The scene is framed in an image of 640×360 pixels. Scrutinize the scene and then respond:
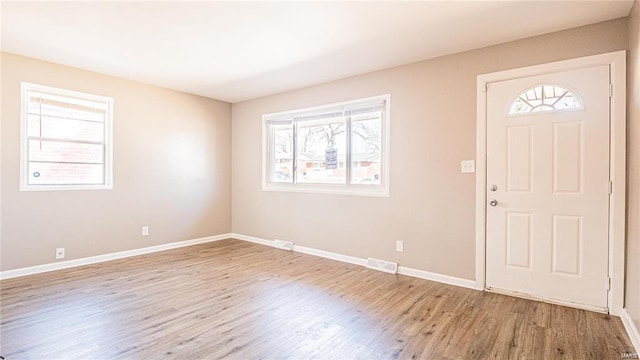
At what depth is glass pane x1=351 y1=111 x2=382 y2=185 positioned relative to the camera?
4.06 m

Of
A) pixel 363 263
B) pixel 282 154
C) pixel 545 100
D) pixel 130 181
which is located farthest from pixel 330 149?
pixel 130 181

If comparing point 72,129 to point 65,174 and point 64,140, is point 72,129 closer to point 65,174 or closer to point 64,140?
point 64,140

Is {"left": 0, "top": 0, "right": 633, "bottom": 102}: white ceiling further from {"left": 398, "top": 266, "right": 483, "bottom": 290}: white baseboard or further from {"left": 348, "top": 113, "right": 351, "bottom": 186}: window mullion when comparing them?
{"left": 398, "top": 266, "right": 483, "bottom": 290}: white baseboard

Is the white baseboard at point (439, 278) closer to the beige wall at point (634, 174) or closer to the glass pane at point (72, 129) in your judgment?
the beige wall at point (634, 174)

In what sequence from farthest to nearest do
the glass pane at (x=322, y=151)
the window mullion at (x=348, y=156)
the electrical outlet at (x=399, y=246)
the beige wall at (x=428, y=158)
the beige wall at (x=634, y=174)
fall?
1. the glass pane at (x=322, y=151)
2. the window mullion at (x=348, y=156)
3. the electrical outlet at (x=399, y=246)
4. the beige wall at (x=428, y=158)
5. the beige wall at (x=634, y=174)

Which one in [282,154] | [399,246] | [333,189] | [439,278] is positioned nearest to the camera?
[439,278]

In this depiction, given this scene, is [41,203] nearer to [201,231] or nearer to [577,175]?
[201,231]

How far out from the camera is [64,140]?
393cm

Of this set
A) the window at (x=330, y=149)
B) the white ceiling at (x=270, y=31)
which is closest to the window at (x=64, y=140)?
the white ceiling at (x=270, y=31)

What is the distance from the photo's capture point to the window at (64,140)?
143 inches

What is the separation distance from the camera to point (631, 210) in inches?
96.7

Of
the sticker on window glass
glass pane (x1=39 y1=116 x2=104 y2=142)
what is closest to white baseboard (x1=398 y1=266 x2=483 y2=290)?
the sticker on window glass

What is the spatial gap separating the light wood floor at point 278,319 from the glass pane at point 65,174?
3.64ft

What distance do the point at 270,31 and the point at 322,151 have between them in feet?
6.75
